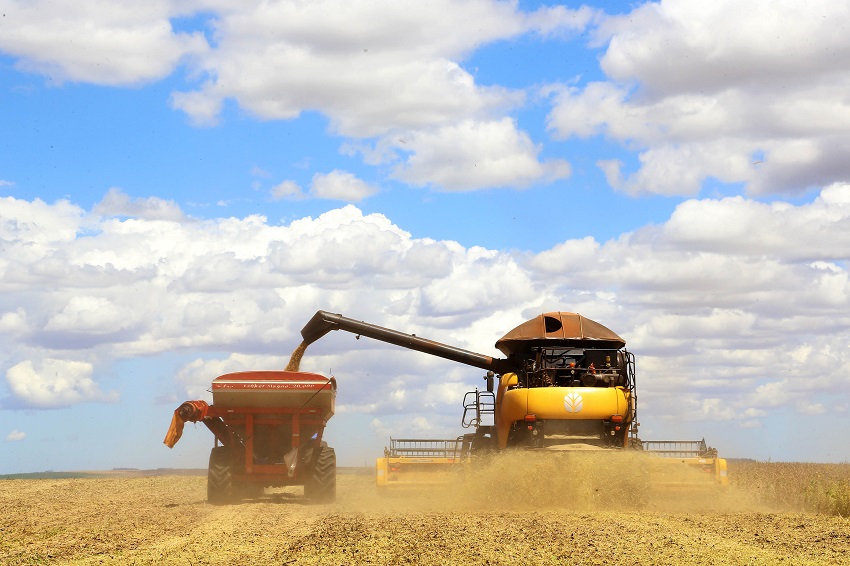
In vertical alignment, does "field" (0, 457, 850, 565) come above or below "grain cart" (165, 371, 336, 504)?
below

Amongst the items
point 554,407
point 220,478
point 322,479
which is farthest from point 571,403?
point 220,478

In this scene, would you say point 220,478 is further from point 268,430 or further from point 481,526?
point 481,526

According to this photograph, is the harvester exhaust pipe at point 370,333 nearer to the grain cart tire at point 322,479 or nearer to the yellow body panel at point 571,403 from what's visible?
the grain cart tire at point 322,479

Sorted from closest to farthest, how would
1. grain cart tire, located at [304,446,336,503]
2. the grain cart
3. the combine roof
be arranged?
the combine roof < the grain cart < grain cart tire, located at [304,446,336,503]

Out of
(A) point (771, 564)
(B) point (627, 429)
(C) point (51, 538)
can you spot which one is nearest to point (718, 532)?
(A) point (771, 564)

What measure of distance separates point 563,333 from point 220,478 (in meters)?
8.39

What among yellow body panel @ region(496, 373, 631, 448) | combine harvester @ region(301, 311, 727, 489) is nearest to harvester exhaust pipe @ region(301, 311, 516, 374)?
combine harvester @ region(301, 311, 727, 489)

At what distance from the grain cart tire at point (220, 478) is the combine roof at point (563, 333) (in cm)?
700

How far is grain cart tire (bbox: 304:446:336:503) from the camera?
→ 24031 millimetres

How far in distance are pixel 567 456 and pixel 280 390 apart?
23.3ft

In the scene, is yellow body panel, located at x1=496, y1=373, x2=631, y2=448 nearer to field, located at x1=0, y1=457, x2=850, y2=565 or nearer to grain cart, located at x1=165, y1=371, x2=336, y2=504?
field, located at x1=0, y1=457, x2=850, y2=565

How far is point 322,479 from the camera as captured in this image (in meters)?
24.0

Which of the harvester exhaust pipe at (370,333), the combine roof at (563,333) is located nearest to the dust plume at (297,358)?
the harvester exhaust pipe at (370,333)

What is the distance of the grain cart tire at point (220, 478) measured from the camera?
77.8ft
